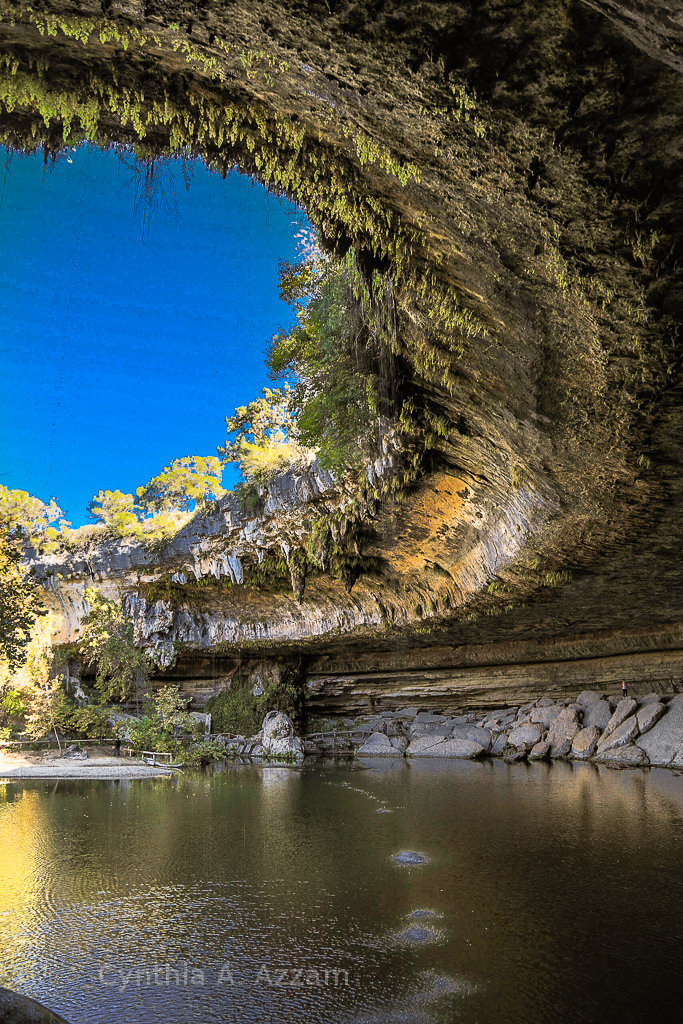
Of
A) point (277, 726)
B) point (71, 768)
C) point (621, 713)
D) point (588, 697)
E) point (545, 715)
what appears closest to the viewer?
point (621, 713)

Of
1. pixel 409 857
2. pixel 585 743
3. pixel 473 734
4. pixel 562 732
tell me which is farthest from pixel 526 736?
pixel 409 857

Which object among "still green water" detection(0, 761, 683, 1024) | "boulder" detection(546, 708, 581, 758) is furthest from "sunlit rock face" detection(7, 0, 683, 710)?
"boulder" detection(546, 708, 581, 758)

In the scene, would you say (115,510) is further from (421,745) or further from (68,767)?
(421,745)

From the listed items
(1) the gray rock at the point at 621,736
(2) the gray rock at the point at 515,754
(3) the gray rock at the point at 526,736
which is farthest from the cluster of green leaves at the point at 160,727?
(1) the gray rock at the point at 621,736

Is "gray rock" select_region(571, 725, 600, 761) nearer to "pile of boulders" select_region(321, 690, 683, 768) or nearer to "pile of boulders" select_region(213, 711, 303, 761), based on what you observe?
"pile of boulders" select_region(321, 690, 683, 768)

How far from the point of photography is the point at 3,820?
37.7 ft

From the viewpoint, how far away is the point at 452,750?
21594mm

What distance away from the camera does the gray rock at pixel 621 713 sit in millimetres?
18359

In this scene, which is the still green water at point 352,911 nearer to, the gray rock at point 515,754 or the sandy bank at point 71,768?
the sandy bank at point 71,768

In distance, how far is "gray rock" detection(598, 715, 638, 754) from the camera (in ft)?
57.7

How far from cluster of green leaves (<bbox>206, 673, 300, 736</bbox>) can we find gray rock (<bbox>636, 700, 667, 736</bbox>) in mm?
13639

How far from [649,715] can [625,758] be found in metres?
1.39

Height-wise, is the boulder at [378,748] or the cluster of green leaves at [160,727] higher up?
the cluster of green leaves at [160,727]

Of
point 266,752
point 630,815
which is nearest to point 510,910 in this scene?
point 630,815
